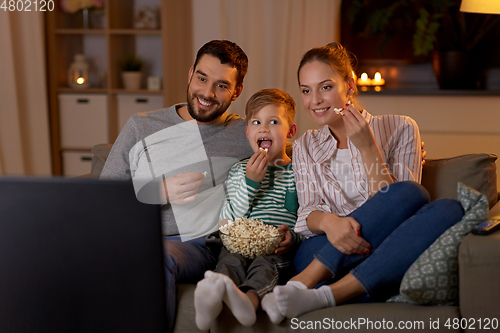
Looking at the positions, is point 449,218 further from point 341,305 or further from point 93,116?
point 93,116

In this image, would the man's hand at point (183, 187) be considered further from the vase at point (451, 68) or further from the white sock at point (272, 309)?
the vase at point (451, 68)

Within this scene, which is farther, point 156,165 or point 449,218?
point 156,165

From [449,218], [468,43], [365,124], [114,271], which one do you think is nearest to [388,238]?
[449,218]

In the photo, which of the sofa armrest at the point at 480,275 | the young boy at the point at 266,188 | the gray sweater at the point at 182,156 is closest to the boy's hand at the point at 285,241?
the young boy at the point at 266,188

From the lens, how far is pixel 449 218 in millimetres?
1186

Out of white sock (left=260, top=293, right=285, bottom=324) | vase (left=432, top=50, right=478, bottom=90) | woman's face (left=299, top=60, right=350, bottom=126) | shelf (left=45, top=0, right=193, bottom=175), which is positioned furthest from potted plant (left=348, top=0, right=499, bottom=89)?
white sock (left=260, top=293, right=285, bottom=324)

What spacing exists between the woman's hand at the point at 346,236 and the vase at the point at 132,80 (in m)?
2.36

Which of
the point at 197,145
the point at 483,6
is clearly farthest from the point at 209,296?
the point at 483,6

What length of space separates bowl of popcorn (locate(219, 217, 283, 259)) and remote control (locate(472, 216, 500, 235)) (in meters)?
0.51

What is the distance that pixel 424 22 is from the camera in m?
3.05

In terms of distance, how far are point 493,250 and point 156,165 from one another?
106 cm

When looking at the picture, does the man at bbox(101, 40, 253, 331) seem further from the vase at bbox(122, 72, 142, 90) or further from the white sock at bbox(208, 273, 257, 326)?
the vase at bbox(122, 72, 142, 90)

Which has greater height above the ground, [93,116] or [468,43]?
[468,43]

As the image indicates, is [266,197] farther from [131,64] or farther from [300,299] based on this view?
[131,64]
